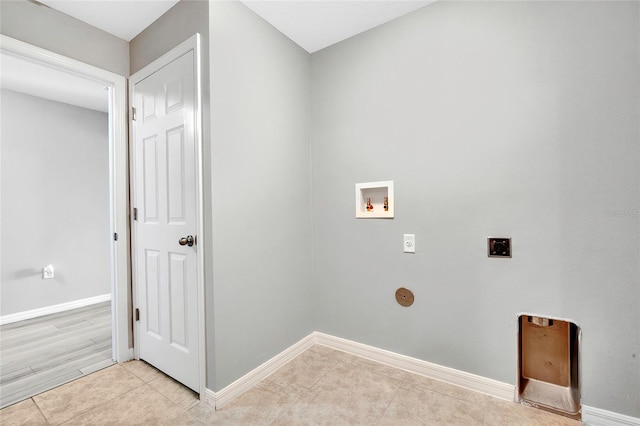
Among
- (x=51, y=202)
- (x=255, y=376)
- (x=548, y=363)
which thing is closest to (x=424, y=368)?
(x=548, y=363)

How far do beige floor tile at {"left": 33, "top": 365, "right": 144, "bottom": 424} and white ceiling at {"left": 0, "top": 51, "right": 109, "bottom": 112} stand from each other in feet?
7.59

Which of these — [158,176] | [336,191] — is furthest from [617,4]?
[158,176]

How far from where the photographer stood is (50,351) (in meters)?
2.36

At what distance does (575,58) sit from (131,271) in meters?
3.17

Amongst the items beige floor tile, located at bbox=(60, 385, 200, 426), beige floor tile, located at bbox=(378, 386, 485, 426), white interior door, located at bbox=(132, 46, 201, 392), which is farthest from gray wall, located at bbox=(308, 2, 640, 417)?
beige floor tile, located at bbox=(60, 385, 200, 426)

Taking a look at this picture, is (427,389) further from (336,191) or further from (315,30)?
(315,30)

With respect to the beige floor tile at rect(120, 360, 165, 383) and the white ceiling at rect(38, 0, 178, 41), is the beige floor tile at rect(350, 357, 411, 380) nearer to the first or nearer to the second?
the beige floor tile at rect(120, 360, 165, 383)

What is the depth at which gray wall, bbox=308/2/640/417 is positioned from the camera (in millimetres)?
1426

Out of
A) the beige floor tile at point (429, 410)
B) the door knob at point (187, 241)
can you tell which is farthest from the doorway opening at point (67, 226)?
the beige floor tile at point (429, 410)

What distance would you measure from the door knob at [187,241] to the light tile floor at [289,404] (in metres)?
0.94

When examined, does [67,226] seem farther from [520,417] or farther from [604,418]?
[604,418]

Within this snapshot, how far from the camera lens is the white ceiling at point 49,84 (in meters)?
2.60

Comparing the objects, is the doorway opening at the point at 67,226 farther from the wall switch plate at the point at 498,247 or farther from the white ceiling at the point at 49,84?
the wall switch plate at the point at 498,247

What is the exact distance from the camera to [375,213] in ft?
7.04
